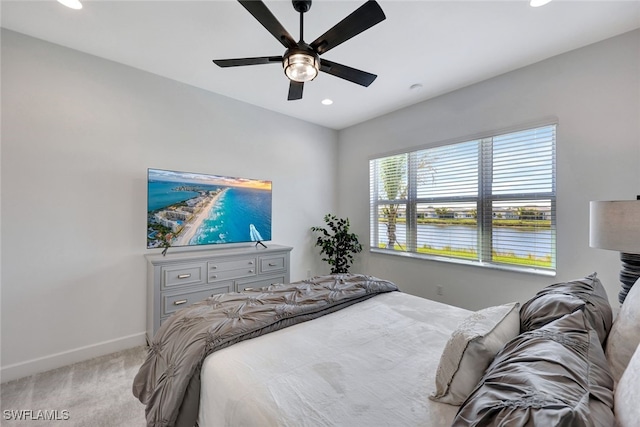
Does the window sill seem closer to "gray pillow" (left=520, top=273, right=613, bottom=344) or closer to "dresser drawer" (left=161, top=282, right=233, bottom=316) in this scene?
"gray pillow" (left=520, top=273, right=613, bottom=344)

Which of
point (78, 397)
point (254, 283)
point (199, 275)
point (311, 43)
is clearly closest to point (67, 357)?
point (78, 397)

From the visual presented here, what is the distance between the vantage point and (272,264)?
10.8ft

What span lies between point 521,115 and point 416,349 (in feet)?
8.88

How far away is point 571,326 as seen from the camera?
2.99 ft

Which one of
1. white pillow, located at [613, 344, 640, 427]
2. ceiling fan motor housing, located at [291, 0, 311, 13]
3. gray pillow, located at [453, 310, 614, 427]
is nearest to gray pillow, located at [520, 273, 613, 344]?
gray pillow, located at [453, 310, 614, 427]

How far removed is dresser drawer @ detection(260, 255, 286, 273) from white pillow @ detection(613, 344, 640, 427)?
2.93m

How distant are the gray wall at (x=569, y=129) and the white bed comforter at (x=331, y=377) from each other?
1702mm

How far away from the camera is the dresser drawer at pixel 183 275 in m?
2.54

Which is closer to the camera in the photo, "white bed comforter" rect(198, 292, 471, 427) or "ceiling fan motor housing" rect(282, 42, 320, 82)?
"white bed comforter" rect(198, 292, 471, 427)

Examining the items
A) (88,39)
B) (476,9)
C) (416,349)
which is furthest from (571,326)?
(88,39)

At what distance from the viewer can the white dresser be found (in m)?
2.52

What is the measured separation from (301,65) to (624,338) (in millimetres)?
2000

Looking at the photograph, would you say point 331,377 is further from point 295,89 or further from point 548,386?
point 295,89

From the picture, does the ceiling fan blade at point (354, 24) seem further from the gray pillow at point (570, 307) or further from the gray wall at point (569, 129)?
the gray wall at point (569, 129)
